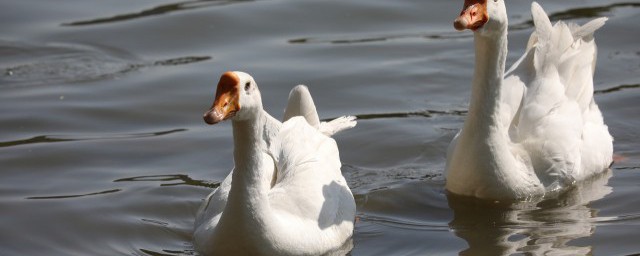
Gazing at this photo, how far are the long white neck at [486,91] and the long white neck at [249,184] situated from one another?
2052mm

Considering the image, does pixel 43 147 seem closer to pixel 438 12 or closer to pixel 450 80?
pixel 450 80

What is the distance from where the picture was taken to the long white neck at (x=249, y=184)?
7.49m

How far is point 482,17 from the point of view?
27.7ft

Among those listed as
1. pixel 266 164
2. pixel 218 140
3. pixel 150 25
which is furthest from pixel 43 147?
pixel 150 25

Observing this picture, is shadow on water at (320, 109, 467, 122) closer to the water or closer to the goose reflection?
the water

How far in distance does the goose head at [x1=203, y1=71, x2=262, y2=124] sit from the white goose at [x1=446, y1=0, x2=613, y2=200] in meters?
1.70

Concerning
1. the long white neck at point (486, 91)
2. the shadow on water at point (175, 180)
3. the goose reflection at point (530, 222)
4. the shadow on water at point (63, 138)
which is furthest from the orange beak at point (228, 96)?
the shadow on water at point (63, 138)

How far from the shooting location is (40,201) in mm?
9281

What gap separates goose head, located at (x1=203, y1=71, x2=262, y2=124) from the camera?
705 cm

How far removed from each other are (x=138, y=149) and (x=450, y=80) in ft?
11.2

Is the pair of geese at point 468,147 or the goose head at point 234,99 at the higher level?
the goose head at point 234,99

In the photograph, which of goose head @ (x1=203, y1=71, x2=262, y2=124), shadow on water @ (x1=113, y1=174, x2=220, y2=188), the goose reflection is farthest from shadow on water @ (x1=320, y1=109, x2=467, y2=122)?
goose head @ (x1=203, y1=71, x2=262, y2=124)

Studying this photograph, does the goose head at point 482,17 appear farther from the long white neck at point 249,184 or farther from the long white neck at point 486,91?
the long white neck at point 249,184

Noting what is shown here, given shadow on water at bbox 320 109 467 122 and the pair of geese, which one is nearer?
the pair of geese
